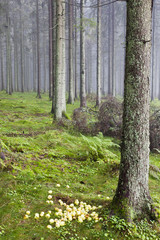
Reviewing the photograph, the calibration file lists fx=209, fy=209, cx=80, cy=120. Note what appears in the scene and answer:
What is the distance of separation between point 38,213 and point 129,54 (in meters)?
2.81

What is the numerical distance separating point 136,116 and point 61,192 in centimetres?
205

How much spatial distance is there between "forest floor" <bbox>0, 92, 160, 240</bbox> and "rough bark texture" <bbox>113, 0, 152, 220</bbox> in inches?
12.8

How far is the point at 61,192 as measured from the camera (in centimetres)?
396

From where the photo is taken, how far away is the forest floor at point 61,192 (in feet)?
9.61

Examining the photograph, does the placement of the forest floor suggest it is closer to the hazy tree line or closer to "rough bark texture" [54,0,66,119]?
the hazy tree line

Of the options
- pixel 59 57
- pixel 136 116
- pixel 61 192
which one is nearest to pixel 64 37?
pixel 59 57

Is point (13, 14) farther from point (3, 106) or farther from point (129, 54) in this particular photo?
point (129, 54)

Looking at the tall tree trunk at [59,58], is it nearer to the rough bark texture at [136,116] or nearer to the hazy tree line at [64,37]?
the hazy tree line at [64,37]

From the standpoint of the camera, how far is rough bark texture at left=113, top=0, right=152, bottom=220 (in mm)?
3043

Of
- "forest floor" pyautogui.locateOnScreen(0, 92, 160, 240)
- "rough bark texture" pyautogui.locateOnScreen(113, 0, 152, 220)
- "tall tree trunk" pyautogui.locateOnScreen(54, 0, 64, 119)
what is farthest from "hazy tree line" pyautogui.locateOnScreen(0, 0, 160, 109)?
"forest floor" pyautogui.locateOnScreen(0, 92, 160, 240)

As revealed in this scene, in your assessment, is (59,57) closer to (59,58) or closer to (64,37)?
(59,58)

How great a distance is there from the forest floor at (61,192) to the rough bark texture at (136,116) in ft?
1.06

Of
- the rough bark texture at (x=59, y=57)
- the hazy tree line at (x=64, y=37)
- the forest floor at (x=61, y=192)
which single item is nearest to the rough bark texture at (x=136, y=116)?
the forest floor at (x=61, y=192)

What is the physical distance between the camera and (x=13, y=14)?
3055 cm
